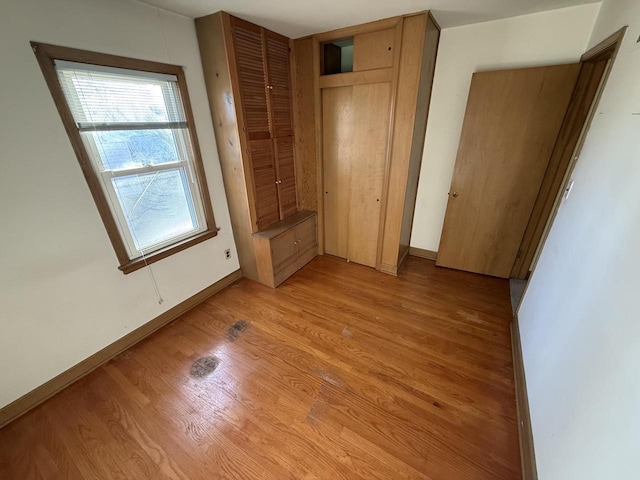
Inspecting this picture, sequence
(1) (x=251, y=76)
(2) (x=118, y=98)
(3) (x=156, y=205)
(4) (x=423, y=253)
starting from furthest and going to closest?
(4) (x=423, y=253) → (1) (x=251, y=76) → (3) (x=156, y=205) → (2) (x=118, y=98)

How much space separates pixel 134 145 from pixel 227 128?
0.70 m

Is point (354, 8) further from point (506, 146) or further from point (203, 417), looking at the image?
point (203, 417)

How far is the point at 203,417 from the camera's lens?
147cm

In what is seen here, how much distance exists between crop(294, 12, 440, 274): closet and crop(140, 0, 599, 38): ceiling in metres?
0.13

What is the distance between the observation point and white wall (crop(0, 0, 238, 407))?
1319 mm

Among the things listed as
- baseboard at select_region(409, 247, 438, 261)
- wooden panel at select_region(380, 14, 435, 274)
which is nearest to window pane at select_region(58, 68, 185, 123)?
wooden panel at select_region(380, 14, 435, 274)

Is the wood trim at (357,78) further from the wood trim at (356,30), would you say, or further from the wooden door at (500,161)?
the wooden door at (500,161)

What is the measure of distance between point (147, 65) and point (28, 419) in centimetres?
235

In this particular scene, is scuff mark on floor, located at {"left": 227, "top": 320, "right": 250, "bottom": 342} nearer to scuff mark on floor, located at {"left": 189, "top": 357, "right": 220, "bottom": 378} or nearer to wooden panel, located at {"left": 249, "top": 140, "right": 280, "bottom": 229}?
scuff mark on floor, located at {"left": 189, "top": 357, "right": 220, "bottom": 378}

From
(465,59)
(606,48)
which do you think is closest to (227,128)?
(465,59)

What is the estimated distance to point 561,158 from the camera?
215 centimetres

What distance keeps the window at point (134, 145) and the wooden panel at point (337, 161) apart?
4.26 feet

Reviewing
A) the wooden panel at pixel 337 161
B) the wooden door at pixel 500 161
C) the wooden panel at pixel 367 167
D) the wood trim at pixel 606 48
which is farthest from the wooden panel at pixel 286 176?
the wood trim at pixel 606 48

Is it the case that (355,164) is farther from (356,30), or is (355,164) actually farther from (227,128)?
(227,128)
